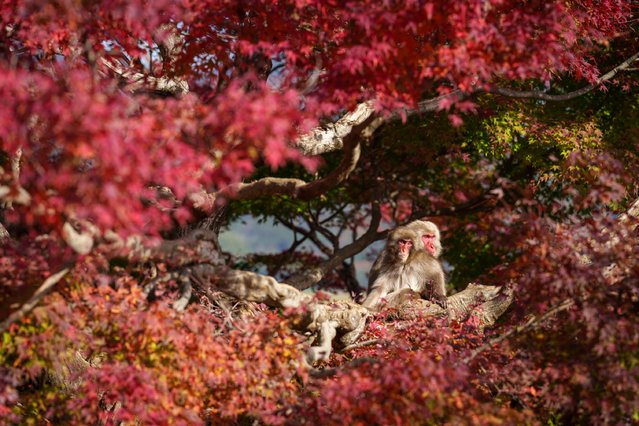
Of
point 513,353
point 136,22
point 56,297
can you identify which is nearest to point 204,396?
point 56,297

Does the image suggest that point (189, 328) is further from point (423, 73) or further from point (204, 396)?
point (423, 73)

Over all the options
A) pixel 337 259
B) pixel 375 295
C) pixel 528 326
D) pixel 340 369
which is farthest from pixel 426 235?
pixel 340 369

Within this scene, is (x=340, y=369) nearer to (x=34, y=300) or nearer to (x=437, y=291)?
(x=34, y=300)

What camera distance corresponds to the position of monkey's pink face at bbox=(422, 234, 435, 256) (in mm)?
10461

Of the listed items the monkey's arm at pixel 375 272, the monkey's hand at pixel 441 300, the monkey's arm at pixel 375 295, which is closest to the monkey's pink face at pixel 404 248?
the monkey's arm at pixel 375 272

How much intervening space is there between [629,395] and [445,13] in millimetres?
3706

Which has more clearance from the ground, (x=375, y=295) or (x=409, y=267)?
(x=409, y=267)

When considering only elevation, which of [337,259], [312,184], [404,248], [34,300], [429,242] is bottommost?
[34,300]

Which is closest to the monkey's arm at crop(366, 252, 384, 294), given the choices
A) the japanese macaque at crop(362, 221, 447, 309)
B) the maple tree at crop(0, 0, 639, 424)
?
the japanese macaque at crop(362, 221, 447, 309)

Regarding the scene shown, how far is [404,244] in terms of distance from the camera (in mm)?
10320

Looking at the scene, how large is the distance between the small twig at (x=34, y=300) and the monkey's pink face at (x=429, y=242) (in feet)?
19.6

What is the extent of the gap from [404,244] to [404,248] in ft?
0.21

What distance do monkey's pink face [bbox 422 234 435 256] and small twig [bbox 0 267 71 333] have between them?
5.96 metres

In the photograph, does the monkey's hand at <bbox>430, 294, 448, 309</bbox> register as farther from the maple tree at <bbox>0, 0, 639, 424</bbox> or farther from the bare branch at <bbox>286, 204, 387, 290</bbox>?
the bare branch at <bbox>286, 204, 387, 290</bbox>
